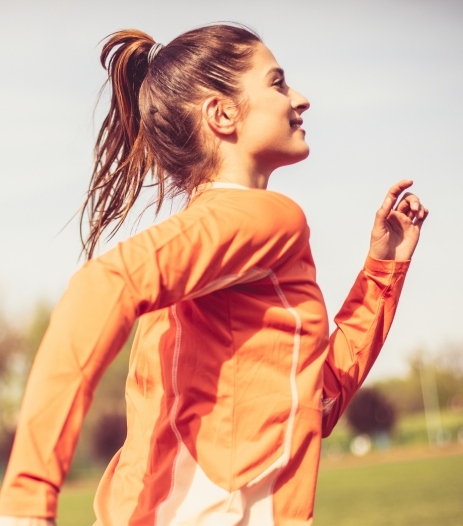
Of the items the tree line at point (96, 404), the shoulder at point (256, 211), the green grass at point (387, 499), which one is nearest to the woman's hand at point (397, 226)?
the shoulder at point (256, 211)

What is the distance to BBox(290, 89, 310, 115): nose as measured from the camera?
1.82 m

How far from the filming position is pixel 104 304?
1213mm

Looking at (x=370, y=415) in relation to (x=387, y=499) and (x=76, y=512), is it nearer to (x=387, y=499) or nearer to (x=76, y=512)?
(x=387, y=499)

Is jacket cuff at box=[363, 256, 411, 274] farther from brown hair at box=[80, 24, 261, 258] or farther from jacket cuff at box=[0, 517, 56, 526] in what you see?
jacket cuff at box=[0, 517, 56, 526]

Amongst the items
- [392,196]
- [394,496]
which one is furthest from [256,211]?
[394,496]

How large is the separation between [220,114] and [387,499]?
51.5 ft

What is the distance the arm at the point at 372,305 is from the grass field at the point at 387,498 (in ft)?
36.5

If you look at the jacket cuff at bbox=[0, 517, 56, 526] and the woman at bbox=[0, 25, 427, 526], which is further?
the woman at bbox=[0, 25, 427, 526]

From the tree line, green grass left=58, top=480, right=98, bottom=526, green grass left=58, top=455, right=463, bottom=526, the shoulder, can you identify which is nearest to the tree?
the tree line

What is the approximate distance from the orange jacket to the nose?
32 centimetres

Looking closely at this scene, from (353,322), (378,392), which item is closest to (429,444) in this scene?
(378,392)

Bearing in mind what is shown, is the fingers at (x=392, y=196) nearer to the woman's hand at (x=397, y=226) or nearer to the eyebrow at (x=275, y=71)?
the woman's hand at (x=397, y=226)

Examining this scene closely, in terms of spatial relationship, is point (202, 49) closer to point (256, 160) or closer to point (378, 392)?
point (256, 160)

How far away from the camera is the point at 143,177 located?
6.80 ft
